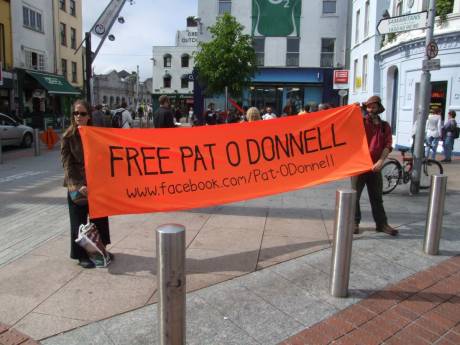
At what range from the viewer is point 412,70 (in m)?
17.1

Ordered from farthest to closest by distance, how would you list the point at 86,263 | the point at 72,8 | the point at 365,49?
the point at 72,8 → the point at 365,49 → the point at 86,263

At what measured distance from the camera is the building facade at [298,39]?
3225 cm

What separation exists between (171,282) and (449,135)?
1380cm

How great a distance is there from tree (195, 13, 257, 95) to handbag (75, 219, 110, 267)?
19.6 metres

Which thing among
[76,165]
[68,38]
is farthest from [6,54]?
[76,165]

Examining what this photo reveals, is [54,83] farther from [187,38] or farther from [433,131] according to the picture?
[187,38]

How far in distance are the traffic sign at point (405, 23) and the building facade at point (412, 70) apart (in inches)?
245

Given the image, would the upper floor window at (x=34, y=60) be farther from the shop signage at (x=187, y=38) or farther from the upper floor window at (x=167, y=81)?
the shop signage at (x=187, y=38)

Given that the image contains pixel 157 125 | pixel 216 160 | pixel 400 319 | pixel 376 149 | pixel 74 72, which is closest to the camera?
pixel 400 319

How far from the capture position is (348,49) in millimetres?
32188

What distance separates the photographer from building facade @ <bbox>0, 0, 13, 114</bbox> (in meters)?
25.6

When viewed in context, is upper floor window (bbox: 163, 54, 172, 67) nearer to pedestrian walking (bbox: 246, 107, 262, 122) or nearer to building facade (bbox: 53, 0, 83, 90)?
building facade (bbox: 53, 0, 83, 90)

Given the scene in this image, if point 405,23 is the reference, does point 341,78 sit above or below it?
below

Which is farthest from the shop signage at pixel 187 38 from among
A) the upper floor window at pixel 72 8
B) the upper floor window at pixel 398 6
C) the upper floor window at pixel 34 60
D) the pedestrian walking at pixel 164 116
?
the pedestrian walking at pixel 164 116
